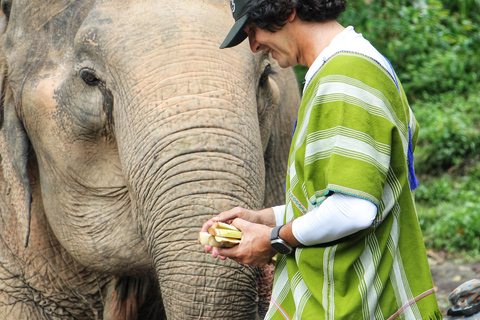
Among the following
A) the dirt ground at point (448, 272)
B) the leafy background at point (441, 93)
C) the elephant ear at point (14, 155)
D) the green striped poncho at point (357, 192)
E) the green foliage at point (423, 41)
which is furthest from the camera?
the green foliage at point (423, 41)

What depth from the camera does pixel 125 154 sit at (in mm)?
2855

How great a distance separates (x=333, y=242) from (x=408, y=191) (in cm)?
27

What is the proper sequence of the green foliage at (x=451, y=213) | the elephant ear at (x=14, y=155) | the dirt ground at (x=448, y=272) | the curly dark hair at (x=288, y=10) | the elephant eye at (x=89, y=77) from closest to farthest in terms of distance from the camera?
the curly dark hair at (x=288, y=10)
the elephant eye at (x=89, y=77)
the elephant ear at (x=14, y=155)
the dirt ground at (x=448, y=272)
the green foliage at (x=451, y=213)

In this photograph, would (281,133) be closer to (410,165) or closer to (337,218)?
(410,165)

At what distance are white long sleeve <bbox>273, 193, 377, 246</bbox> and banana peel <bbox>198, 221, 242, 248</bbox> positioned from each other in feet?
0.81

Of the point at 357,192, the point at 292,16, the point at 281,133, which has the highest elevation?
the point at 292,16

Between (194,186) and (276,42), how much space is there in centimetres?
64

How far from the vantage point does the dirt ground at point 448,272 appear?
17.4 feet

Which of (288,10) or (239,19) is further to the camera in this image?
(239,19)

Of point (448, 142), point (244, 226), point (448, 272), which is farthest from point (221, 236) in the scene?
point (448, 142)

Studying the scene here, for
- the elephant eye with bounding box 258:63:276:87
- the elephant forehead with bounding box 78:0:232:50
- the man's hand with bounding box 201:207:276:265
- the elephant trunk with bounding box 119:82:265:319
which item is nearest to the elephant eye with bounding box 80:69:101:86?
the elephant forehead with bounding box 78:0:232:50

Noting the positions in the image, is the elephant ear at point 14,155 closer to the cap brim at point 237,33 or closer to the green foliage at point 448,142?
the cap brim at point 237,33

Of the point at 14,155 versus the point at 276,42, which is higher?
the point at 276,42

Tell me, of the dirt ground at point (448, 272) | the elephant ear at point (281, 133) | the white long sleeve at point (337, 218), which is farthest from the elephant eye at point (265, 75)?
the dirt ground at point (448, 272)
